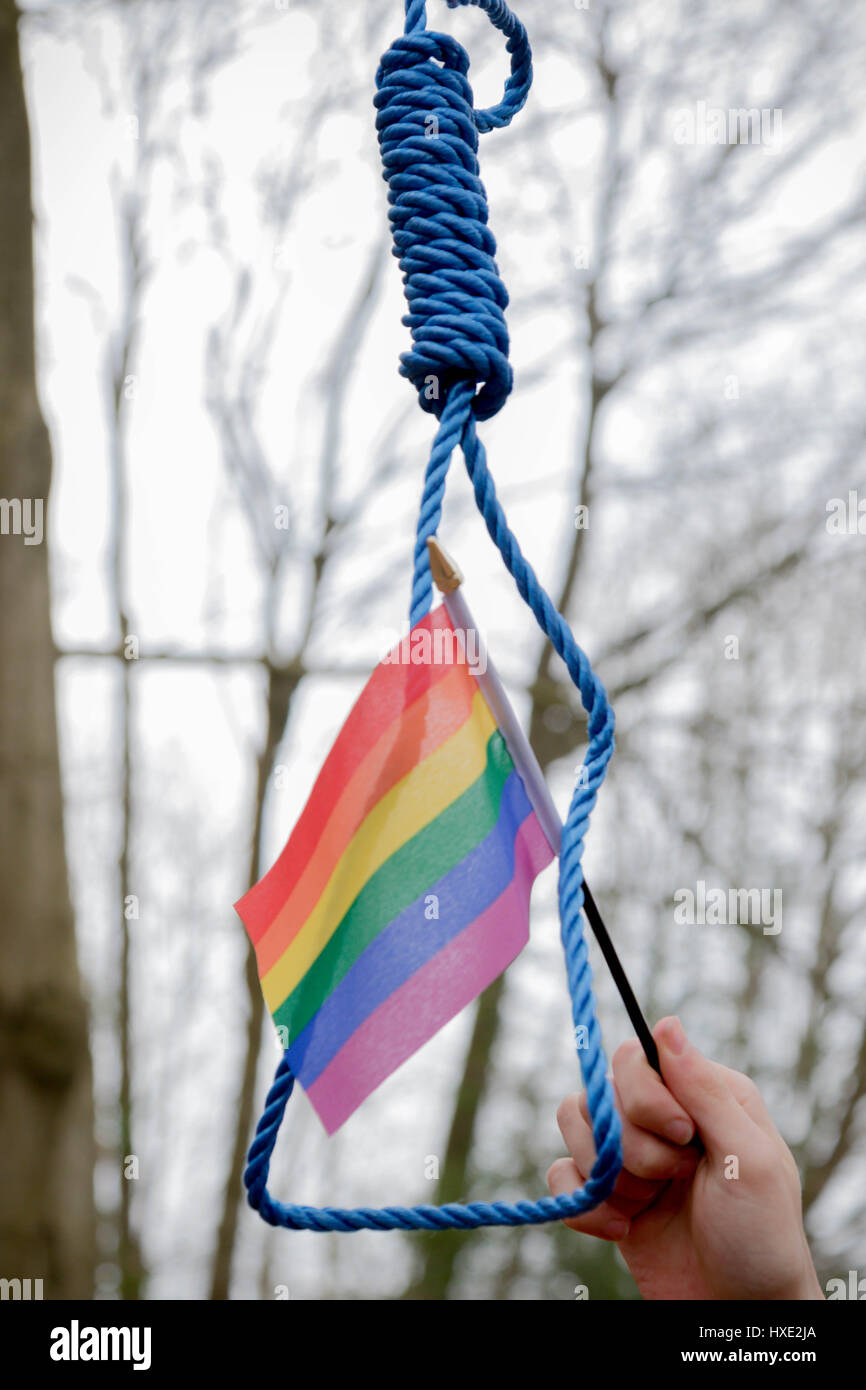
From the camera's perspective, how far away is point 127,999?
3.08m

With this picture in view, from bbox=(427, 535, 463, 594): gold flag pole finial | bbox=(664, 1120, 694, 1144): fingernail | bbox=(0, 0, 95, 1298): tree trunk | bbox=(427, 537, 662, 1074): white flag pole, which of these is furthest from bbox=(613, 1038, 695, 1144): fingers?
bbox=(0, 0, 95, 1298): tree trunk

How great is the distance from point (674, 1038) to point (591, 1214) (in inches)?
5.9

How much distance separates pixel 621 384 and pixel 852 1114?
7.78ft

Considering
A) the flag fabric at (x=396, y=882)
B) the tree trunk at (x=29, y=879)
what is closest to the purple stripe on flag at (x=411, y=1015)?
the flag fabric at (x=396, y=882)

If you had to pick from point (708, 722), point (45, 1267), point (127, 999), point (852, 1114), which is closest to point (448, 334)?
point (45, 1267)

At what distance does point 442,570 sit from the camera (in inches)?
21.3

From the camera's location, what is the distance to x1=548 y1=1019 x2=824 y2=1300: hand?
2.10ft

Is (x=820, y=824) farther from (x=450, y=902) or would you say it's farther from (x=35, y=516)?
(x=450, y=902)

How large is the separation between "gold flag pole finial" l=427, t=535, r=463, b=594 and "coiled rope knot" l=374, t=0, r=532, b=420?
0.10 m
